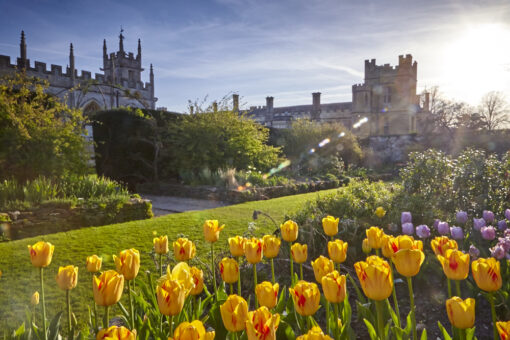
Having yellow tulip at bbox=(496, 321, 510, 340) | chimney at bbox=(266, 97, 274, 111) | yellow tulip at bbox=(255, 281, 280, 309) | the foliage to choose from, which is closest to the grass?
yellow tulip at bbox=(255, 281, 280, 309)

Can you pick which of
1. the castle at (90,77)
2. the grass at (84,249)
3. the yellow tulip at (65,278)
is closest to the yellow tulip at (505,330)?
the yellow tulip at (65,278)

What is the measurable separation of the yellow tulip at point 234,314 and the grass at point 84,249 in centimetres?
159

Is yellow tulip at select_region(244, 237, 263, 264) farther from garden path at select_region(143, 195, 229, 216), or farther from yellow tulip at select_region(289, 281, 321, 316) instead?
garden path at select_region(143, 195, 229, 216)

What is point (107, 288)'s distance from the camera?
3.55 feet

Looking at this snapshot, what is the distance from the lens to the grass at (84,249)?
2.77 meters

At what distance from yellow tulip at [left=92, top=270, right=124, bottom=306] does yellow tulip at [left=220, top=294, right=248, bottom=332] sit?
13.0 inches

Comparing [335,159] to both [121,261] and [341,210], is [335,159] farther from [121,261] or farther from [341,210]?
[121,261]

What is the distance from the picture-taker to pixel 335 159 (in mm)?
14195

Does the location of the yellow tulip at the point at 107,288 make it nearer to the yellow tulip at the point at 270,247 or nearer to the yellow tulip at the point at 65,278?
the yellow tulip at the point at 65,278

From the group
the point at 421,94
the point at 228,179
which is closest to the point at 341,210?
the point at 228,179

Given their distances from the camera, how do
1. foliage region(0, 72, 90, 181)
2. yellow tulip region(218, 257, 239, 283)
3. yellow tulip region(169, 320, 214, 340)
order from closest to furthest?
yellow tulip region(169, 320, 214, 340) → yellow tulip region(218, 257, 239, 283) → foliage region(0, 72, 90, 181)

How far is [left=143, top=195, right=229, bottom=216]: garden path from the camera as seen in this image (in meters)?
7.57

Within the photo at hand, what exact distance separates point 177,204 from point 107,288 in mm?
7496

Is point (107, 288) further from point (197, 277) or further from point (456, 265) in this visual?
point (456, 265)
